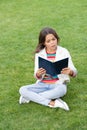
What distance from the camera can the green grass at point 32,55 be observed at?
3.97m

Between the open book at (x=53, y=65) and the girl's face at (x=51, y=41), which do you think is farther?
the girl's face at (x=51, y=41)

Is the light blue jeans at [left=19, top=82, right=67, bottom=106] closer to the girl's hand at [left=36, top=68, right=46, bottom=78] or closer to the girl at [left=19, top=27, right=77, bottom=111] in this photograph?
the girl at [left=19, top=27, right=77, bottom=111]

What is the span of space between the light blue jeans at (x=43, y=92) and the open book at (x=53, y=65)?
0.67 feet

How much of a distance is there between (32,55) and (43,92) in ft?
5.48

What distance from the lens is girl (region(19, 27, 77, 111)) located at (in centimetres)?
423

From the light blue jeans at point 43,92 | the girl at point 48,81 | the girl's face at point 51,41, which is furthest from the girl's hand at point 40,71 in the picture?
the girl's face at point 51,41

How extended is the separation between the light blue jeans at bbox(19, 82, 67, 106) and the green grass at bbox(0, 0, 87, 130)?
0.09m

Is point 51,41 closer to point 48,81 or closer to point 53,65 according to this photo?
point 53,65

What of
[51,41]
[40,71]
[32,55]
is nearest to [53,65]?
[40,71]

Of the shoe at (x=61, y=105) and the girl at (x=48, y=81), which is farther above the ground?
the girl at (x=48, y=81)

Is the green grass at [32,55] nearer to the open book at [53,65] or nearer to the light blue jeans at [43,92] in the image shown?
the light blue jeans at [43,92]

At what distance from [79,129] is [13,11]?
5611mm

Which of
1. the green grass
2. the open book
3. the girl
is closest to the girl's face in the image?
the girl

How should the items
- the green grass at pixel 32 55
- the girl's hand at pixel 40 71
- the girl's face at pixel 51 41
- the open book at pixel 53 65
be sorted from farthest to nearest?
the girl's face at pixel 51 41
the girl's hand at pixel 40 71
the open book at pixel 53 65
the green grass at pixel 32 55
